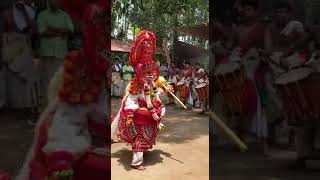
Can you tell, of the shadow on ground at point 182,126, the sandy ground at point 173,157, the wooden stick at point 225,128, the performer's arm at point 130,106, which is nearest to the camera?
the wooden stick at point 225,128

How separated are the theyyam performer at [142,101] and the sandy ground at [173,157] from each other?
0.19m

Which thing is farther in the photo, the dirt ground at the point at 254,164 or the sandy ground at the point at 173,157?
the sandy ground at the point at 173,157

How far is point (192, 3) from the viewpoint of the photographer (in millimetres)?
9727

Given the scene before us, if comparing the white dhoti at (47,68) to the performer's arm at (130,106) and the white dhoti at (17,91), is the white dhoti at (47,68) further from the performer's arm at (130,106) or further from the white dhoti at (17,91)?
the performer's arm at (130,106)

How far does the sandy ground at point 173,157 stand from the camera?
399cm

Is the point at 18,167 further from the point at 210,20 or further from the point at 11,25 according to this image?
the point at 210,20

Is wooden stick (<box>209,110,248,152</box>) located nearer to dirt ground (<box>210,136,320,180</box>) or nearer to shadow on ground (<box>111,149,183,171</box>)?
dirt ground (<box>210,136,320,180</box>)

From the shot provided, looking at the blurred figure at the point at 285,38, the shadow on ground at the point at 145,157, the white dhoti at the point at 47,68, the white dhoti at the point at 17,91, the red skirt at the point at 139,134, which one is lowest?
the shadow on ground at the point at 145,157

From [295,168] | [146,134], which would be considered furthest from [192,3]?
[295,168]

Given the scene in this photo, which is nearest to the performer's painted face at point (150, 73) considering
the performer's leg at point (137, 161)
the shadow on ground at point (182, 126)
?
the performer's leg at point (137, 161)

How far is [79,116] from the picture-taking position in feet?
6.05

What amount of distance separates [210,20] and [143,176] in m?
2.52

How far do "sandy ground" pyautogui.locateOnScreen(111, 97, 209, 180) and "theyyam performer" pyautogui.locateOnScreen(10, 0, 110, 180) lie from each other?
2125 millimetres

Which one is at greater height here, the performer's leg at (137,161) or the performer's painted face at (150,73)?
the performer's painted face at (150,73)
